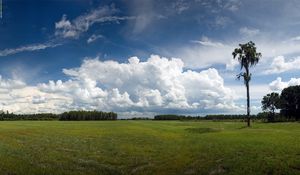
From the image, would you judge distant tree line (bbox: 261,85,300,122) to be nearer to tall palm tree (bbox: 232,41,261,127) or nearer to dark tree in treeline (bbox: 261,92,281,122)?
dark tree in treeline (bbox: 261,92,281,122)

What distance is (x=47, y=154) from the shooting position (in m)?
33.2

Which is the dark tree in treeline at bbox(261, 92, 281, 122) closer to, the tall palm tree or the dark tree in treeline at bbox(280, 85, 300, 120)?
the dark tree in treeline at bbox(280, 85, 300, 120)

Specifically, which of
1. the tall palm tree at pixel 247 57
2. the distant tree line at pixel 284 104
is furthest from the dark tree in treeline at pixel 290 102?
the tall palm tree at pixel 247 57

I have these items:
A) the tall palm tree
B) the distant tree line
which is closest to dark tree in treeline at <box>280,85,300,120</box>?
the distant tree line

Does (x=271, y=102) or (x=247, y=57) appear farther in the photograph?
(x=271, y=102)

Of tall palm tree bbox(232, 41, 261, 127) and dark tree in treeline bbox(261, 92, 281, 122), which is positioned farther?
dark tree in treeline bbox(261, 92, 281, 122)

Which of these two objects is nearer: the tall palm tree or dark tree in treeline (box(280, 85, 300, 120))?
the tall palm tree

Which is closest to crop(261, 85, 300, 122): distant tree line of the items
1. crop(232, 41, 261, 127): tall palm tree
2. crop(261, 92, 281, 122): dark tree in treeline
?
crop(261, 92, 281, 122): dark tree in treeline

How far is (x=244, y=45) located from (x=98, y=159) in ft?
194

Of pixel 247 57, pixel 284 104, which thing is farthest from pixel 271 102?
pixel 247 57

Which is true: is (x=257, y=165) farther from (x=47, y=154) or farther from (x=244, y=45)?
(x=244, y=45)

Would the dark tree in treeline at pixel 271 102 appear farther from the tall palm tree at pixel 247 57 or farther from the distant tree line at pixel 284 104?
the tall palm tree at pixel 247 57

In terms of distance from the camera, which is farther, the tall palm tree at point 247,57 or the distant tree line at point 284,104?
the distant tree line at point 284,104

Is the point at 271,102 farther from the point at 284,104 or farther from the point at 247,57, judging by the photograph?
the point at 247,57
